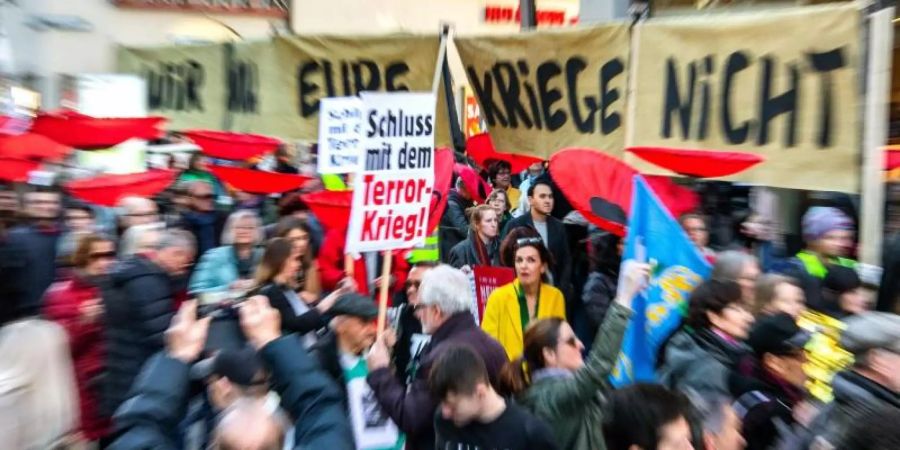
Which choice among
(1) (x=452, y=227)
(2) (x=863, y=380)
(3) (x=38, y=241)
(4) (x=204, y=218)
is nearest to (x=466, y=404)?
(2) (x=863, y=380)

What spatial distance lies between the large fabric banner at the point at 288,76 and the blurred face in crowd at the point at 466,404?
4.18 meters

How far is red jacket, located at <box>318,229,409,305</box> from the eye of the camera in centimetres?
765

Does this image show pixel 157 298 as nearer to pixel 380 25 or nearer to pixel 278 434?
pixel 278 434

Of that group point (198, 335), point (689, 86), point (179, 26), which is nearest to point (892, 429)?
point (198, 335)

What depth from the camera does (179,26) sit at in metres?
21.7

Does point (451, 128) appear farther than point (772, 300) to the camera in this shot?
Yes

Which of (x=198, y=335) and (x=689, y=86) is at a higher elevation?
(x=689, y=86)

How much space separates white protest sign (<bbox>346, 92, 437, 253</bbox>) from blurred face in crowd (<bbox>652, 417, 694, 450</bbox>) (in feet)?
10.6

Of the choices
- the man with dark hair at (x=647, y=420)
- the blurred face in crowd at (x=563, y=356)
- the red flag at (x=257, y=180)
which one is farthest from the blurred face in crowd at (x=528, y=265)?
the red flag at (x=257, y=180)

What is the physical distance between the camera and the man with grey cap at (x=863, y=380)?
331 cm

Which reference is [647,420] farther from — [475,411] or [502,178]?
[502,178]

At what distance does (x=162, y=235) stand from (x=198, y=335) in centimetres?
268

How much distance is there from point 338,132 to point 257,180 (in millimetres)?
2758

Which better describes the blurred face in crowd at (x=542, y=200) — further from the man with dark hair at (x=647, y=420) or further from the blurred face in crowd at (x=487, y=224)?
the man with dark hair at (x=647, y=420)
